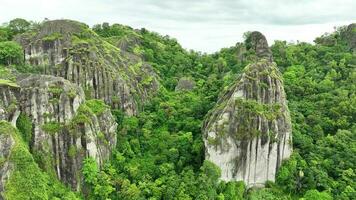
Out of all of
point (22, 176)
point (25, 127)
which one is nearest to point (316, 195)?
point (22, 176)

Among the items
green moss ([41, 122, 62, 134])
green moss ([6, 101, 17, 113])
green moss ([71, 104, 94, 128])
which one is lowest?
green moss ([41, 122, 62, 134])

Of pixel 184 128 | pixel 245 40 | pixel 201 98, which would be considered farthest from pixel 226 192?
pixel 245 40

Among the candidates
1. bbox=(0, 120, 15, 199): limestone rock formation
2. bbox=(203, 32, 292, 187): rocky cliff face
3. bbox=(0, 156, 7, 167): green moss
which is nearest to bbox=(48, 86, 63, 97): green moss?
bbox=(0, 120, 15, 199): limestone rock formation

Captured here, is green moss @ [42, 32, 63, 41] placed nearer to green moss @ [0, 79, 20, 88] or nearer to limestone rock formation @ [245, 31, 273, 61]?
green moss @ [0, 79, 20, 88]

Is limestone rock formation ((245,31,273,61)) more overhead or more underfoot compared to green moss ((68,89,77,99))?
more overhead

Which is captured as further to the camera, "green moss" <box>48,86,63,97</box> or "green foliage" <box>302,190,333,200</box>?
"green foliage" <box>302,190,333,200</box>

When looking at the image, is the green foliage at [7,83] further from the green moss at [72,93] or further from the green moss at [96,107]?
the green moss at [96,107]

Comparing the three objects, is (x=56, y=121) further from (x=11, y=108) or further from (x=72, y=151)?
(x=11, y=108)

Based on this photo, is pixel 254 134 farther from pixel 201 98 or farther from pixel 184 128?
pixel 201 98
